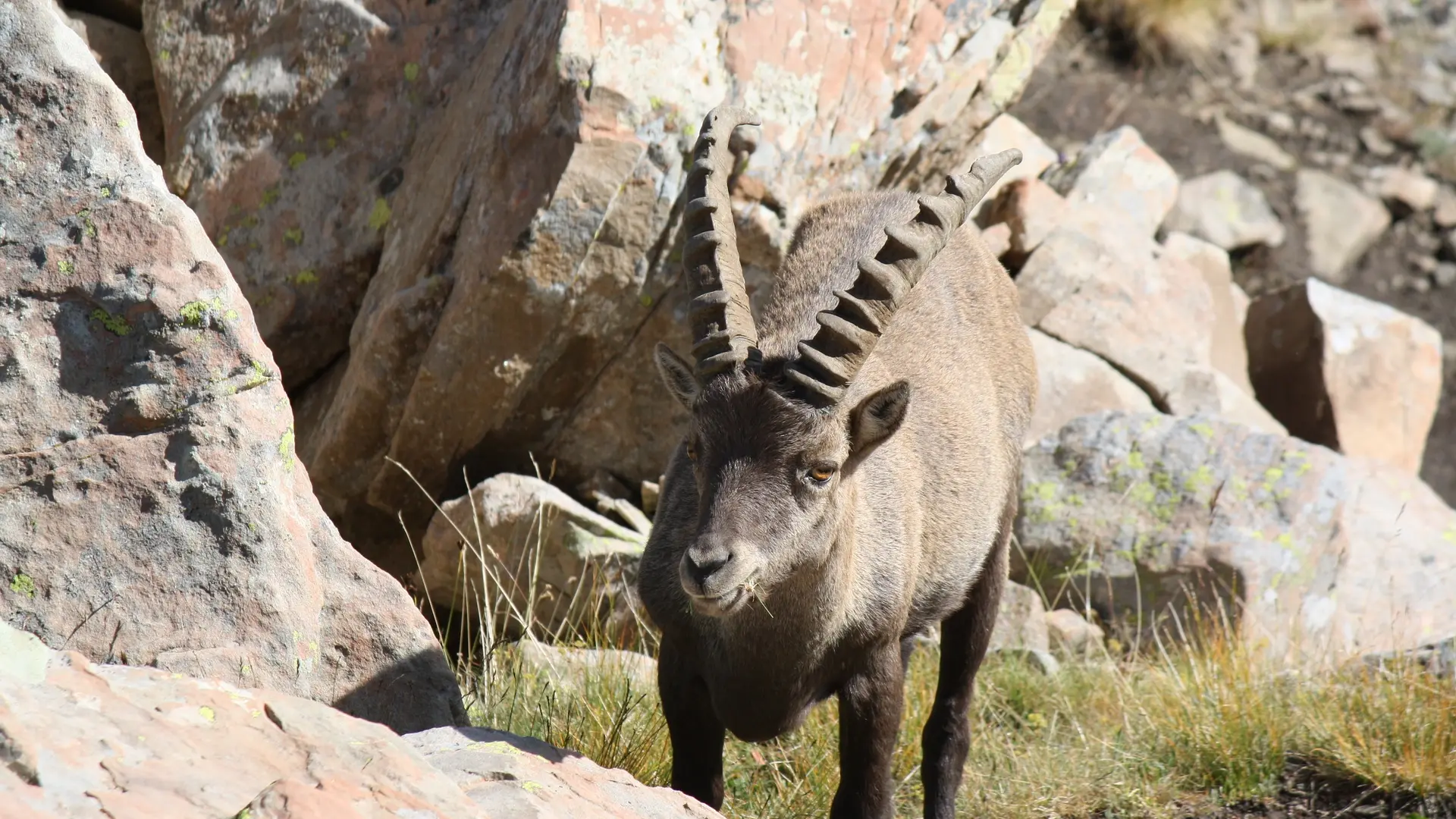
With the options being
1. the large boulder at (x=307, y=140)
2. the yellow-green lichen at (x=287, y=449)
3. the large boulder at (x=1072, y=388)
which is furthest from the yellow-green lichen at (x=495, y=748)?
the large boulder at (x=1072, y=388)

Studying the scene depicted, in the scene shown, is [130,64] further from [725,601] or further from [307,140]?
[725,601]

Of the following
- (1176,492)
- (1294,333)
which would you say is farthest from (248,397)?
(1294,333)

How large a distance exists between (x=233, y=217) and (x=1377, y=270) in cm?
1233

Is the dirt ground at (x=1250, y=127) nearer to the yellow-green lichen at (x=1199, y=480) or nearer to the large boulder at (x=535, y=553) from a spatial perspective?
the yellow-green lichen at (x=1199, y=480)

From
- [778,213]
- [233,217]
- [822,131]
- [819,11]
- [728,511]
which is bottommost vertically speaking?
[233,217]

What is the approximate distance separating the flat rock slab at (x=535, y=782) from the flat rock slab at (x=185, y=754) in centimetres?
21

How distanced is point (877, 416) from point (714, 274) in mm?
842

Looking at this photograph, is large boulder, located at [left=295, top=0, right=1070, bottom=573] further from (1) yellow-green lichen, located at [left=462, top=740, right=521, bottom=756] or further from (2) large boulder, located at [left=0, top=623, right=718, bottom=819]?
(2) large boulder, located at [left=0, top=623, right=718, bottom=819]

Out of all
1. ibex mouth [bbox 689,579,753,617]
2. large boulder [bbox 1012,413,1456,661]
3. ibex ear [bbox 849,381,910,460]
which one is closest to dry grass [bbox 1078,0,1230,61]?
large boulder [bbox 1012,413,1456,661]

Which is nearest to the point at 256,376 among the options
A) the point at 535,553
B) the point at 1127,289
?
the point at 535,553

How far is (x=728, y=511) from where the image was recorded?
4875 mm

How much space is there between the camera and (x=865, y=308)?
511 cm

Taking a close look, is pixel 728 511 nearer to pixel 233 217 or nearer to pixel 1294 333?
pixel 233 217

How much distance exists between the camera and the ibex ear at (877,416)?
17.2 feet
